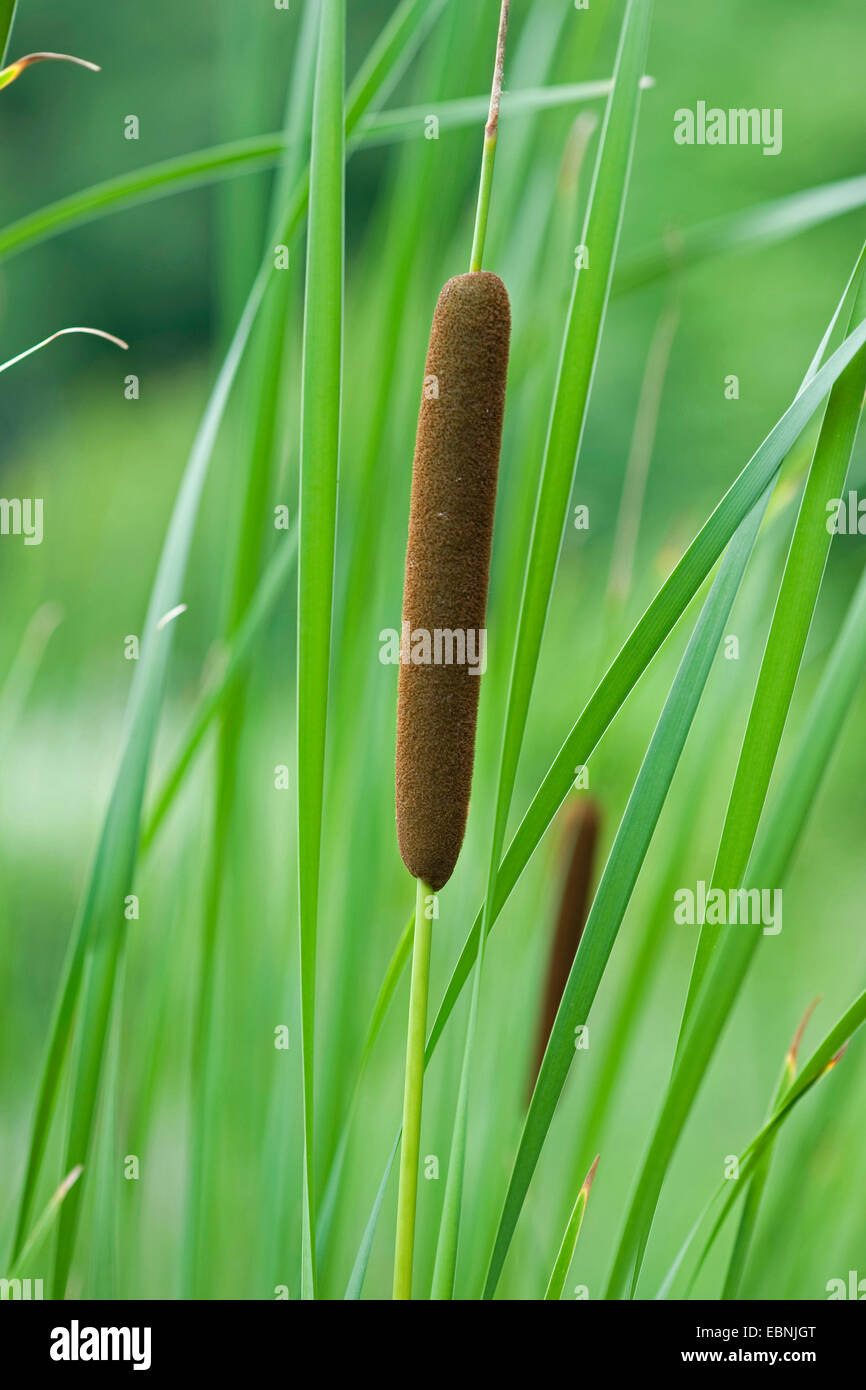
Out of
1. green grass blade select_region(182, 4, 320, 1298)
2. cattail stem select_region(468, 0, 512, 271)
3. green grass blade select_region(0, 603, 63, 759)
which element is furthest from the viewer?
green grass blade select_region(0, 603, 63, 759)

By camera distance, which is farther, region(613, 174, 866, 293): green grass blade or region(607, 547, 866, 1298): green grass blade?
region(613, 174, 866, 293): green grass blade

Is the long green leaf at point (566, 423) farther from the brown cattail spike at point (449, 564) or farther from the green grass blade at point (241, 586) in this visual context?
the green grass blade at point (241, 586)

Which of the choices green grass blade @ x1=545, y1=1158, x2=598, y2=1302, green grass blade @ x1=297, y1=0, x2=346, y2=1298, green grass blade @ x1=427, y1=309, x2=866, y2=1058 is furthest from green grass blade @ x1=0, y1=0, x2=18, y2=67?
green grass blade @ x1=545, y1=1158, x2=598, y2=1302

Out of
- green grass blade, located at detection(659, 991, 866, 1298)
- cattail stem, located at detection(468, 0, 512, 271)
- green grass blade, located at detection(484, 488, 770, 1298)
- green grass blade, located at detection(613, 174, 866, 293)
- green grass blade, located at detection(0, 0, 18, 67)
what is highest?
green grass blade, located at detection(613, 174, 866, 293)

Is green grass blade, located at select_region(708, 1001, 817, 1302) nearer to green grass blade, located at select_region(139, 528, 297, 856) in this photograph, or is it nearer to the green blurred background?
the green blurred background
